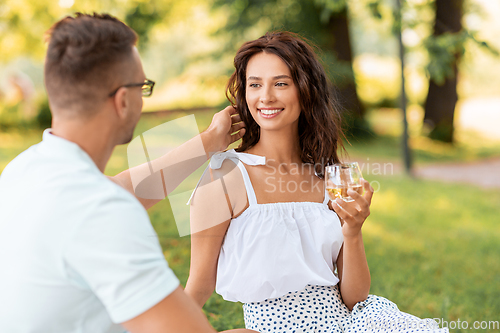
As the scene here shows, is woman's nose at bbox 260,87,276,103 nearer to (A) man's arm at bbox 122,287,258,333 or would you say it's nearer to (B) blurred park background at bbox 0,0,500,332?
(B) blurred park background at bbox 0,0,500,332

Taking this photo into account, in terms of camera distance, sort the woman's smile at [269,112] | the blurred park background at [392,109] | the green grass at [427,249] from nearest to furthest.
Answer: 1. the woman's smile at [269,112]
2. the green grass at [427,249]
3. the blurred park background at [392,109]

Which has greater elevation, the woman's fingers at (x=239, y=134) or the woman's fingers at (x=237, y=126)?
the woman's fingers at (x=237, y=126)

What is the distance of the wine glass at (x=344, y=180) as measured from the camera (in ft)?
7.22

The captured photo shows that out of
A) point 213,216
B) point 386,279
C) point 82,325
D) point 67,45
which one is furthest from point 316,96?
point 386,279

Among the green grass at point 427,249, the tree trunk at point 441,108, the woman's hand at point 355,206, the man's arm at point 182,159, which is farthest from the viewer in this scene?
the tree trunk at point 441,108

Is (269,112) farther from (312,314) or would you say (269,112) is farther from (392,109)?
(392,109)

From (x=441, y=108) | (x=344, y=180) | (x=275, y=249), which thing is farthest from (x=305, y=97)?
(x=441, y=108)

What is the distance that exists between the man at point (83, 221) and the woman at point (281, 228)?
1.01 metres

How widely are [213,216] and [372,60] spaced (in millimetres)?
23506

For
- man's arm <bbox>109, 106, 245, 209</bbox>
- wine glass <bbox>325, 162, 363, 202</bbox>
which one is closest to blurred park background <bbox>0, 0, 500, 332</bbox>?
man's arm <bbox>109, 106, 245, 209</bbox>

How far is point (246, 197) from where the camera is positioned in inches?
103

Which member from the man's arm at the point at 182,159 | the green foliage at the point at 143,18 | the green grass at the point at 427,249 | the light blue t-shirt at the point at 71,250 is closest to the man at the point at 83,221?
the light blue t-shirt at the point at 71,250

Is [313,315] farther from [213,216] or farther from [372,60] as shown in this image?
[372,60]

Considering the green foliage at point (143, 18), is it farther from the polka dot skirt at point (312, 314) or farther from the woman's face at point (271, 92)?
the polka dot skirt at point (312, 314)
